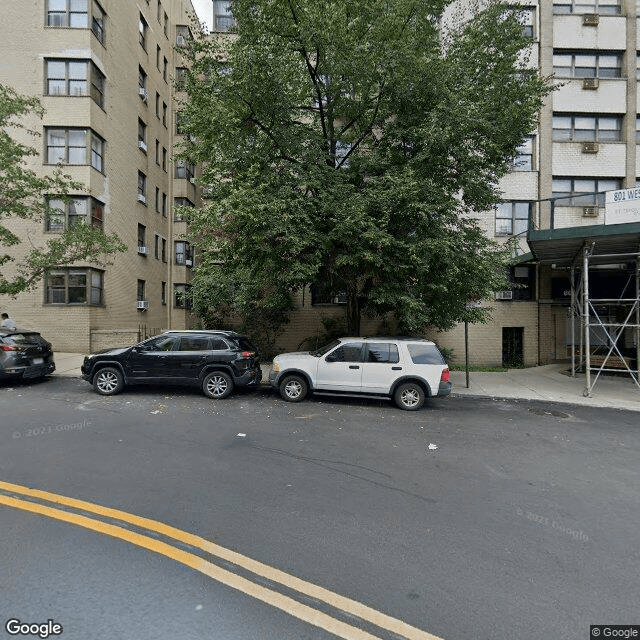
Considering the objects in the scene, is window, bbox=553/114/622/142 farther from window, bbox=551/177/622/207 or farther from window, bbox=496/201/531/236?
window, bbox=496/201/531/236

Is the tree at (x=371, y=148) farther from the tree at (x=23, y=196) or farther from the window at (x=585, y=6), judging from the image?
the window at (x=585, y=6)

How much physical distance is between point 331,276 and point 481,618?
979cm

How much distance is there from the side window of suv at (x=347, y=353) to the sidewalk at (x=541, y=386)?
134 inches

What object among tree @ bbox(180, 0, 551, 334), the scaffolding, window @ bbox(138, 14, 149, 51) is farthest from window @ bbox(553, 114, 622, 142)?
window @ bbox(138, 14, 149, 51)

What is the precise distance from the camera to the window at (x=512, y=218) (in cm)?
1730

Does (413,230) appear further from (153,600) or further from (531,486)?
(153,600)

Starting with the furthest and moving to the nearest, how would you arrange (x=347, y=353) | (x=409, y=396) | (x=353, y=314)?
(x=353, y=314), (x=347, y=353), (x=409, y=396)

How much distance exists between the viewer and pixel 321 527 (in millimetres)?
3637

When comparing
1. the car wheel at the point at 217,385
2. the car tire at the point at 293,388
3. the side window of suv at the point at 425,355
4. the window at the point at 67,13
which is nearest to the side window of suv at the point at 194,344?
the car wheel at the point at 217,385

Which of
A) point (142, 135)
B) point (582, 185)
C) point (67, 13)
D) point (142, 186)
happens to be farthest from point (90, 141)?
point (582, 185)

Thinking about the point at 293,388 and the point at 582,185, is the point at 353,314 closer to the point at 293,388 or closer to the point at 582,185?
the point at 293,388

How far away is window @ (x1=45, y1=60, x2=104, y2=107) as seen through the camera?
55.1 ft

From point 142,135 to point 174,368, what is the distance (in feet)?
62.6

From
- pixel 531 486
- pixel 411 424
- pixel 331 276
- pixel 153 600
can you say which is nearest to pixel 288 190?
pixel 331 276
